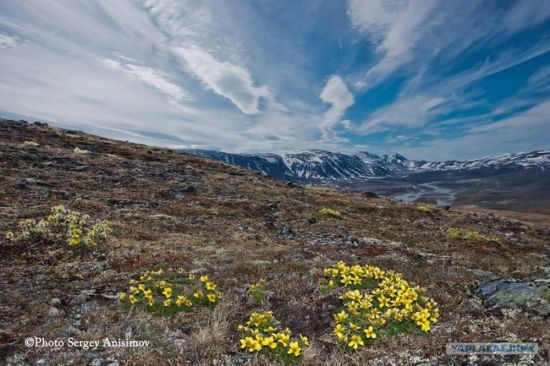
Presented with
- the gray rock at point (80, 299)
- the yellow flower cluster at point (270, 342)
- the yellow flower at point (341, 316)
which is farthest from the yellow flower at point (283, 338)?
the gray rock at point (80, 299)

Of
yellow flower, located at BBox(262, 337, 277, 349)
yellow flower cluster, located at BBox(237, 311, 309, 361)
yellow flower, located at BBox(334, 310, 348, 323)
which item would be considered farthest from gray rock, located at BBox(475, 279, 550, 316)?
yellow flower, located at BBox(262, 337, 277, 349)

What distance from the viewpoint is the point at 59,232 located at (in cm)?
1264

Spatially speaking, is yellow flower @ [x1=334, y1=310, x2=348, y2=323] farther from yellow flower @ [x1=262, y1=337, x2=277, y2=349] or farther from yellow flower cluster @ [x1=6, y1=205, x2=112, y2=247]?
yellow flower cluster @ [x1=6, y1=205, x2=112, y2=247]

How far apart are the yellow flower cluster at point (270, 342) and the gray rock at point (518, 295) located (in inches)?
252

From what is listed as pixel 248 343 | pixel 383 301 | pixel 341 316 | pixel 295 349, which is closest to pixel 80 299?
pixel 248 343

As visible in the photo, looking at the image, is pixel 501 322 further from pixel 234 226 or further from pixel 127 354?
pixel 234 226

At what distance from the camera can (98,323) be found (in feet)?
23.5

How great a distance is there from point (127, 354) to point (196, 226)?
468 inches

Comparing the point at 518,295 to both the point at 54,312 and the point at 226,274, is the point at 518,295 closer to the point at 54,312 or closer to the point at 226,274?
the point at 226,274

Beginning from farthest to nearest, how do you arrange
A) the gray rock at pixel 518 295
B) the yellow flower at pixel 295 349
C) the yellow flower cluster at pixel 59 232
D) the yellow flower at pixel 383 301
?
1. the yellow flower cluster at pixel 59 232
2. the gray rock at pixel 518 295
3. the yellow flower at pixel 383 301
4. the yellow flower at pixel 295 349

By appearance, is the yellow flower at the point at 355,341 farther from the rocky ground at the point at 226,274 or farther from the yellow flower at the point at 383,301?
the yellow flower at the point at 383,301

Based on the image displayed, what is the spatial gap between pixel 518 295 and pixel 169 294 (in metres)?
9.83

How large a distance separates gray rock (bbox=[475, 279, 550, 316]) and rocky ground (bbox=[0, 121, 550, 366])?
43 millimetres

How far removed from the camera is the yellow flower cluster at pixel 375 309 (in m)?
7.32
